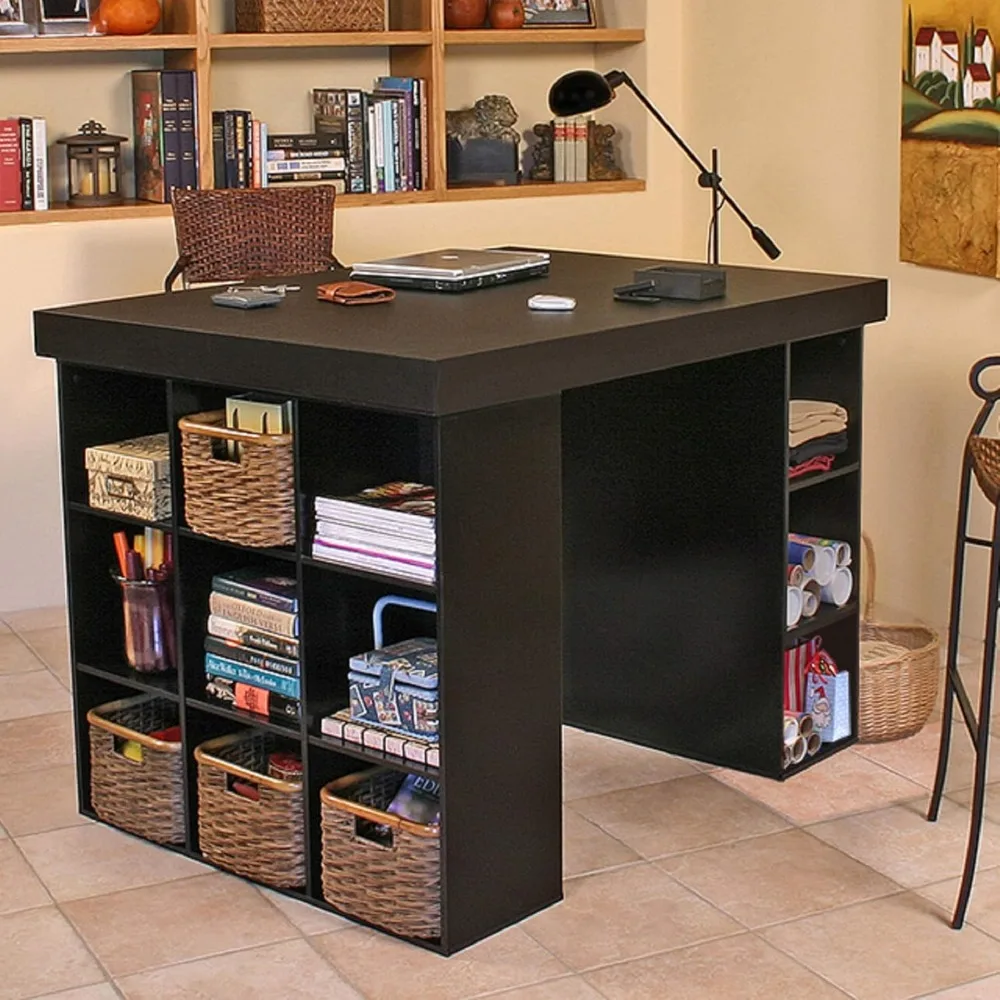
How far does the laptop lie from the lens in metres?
3.39

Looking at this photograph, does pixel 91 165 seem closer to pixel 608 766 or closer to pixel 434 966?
pixel 608 766

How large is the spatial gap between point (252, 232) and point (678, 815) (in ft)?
6.24

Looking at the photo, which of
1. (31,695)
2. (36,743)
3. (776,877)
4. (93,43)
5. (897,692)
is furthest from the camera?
(93,43)

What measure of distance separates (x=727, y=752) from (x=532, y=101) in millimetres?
2560

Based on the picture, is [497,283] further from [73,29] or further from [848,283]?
[73,29]

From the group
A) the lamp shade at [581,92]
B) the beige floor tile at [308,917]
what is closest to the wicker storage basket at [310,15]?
the lamp shade at [581,92]

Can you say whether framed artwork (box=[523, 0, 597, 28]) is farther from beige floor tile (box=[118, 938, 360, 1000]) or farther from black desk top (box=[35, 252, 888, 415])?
beige floor tile (box=[118, 938, 360, 1000])

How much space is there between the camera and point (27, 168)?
4.69 m

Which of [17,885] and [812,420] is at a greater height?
[812,420]

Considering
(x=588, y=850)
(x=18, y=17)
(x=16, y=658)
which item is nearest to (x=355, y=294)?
(x=588, y=850)

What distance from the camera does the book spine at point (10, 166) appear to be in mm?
4648

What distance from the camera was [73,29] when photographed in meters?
4.72

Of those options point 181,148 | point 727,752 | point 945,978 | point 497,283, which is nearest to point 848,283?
point 497,283

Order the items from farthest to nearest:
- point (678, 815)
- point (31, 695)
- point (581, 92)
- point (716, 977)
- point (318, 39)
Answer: point (318, 39) < point (581, 92) < point (31, 695) < point (678, 815) < point (716, 977)
